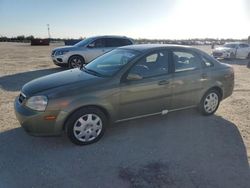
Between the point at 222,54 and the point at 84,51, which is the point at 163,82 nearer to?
the point at 84,51

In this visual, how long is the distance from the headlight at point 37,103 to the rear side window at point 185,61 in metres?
2.49

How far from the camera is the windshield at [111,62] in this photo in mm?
4777

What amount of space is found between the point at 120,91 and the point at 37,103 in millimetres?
1321

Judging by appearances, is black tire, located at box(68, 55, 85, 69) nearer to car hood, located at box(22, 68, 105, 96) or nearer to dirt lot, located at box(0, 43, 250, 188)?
dirt lot, located at box(0, 43, 250, 188)

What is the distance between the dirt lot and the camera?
346cm

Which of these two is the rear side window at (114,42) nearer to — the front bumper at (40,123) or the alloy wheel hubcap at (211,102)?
the alloy wheel hubcap at (211,102)

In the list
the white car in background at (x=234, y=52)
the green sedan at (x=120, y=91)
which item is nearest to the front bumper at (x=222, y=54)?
the white car in background at (x=234, y=52)

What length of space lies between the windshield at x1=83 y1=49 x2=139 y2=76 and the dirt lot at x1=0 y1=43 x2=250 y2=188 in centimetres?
113

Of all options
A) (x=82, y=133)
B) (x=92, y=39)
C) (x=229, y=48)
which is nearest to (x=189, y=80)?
(x=82, y=133)

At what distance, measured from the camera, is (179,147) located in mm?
4414

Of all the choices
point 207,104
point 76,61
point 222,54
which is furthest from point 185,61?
point 222,54

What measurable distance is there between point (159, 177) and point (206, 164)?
0.79 metres

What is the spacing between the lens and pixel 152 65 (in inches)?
197

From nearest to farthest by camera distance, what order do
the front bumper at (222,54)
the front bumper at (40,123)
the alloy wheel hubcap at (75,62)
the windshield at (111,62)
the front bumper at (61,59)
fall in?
the front bumper at (40,123) → the windshield at (111,62) → the front bumper at (61,59) → the alloy wheel hubcap at (75,62) → the front bumper at (222,54)
